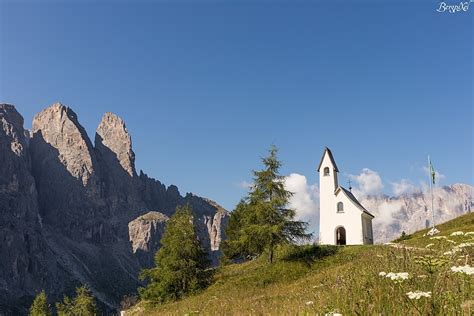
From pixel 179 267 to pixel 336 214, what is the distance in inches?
951

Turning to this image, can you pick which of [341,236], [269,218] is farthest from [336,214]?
[269,218]

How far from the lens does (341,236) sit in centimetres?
5394

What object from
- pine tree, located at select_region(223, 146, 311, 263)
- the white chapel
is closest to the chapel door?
the white chapel

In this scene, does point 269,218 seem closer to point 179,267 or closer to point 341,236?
point 179,267

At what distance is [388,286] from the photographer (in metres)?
7.07

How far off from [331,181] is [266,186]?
66.2 feet

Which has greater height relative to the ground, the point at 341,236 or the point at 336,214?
the point at 336,214

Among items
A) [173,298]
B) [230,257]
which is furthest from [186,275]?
[230,257]

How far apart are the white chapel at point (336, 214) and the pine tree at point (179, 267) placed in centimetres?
2067

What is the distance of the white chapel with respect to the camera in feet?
171

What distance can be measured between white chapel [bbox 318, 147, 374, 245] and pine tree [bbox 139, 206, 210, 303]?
20.7 meters

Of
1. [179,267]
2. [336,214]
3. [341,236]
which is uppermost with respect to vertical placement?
[336,214]

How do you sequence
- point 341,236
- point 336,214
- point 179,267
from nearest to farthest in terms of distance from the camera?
point 179,267 < point 336,214 < point 341,236

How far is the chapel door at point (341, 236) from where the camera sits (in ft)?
174
